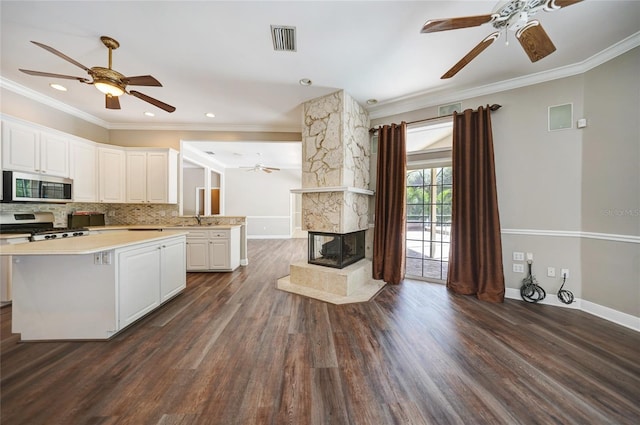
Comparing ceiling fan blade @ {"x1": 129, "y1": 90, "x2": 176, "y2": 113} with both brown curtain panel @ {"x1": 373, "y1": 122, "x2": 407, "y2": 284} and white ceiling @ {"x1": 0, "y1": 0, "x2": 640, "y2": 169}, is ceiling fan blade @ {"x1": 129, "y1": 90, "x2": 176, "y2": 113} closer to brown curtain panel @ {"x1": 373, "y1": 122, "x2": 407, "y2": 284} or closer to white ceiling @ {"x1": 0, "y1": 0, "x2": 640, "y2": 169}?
white ceiling @ {"x1": 0, "y1": 0, "x2": 640, "y2": 169}

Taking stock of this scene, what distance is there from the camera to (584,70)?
266 centimetres

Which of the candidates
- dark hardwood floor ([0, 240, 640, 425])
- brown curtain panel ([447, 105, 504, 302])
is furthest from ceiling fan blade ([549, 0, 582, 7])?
dark hardwood floor ([0, 240, 640, 425])

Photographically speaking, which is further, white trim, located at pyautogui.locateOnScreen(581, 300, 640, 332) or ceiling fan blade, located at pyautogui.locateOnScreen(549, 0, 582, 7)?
white trim, located at pyautogui.locateOnScreen(581, 300, 640, 332)

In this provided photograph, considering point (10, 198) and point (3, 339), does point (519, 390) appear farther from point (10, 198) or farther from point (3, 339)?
point (10, 198)

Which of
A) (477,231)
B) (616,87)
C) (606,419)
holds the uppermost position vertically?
(616,87)

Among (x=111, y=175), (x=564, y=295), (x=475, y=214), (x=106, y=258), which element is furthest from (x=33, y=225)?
(x=564, y=295)

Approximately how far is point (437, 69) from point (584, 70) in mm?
1731

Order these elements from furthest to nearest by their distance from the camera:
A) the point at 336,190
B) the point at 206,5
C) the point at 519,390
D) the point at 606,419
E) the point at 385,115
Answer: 1. the point at 385,115
2. the point at 336,190
3. the point at 206,5
4. the point at 519,390
5. the point at 606,419

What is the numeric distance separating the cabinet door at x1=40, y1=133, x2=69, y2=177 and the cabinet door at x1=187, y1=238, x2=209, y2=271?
2.13 meters

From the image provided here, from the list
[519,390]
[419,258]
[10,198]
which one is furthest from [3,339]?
[419,258]

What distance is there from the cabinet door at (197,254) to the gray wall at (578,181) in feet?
16.3

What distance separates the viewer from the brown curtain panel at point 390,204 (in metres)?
3.58

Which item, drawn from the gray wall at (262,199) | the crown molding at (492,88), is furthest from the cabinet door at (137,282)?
the gray wall at (262,199)

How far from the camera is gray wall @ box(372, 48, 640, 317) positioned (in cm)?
237
